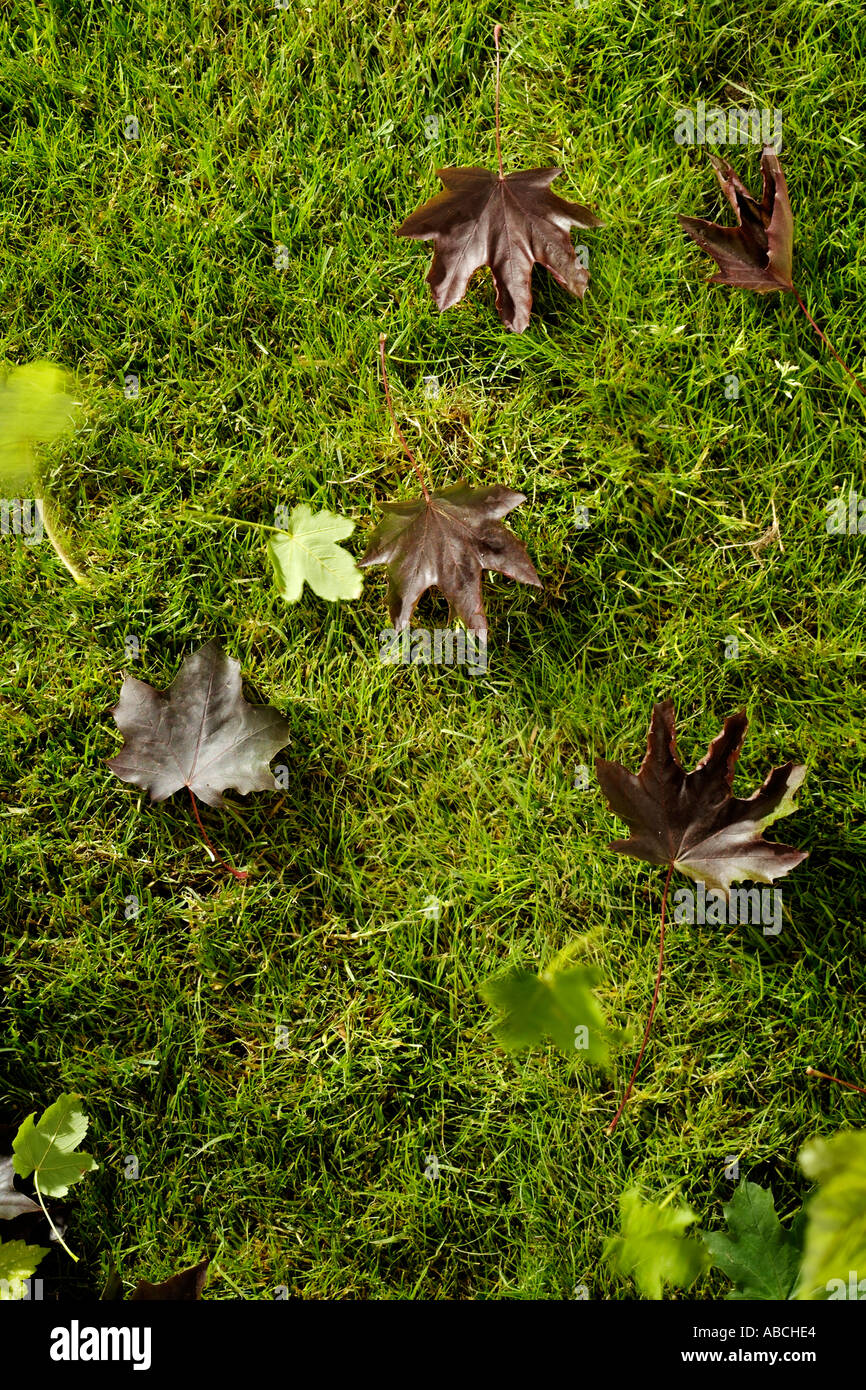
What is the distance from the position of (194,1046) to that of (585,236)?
2.02 m

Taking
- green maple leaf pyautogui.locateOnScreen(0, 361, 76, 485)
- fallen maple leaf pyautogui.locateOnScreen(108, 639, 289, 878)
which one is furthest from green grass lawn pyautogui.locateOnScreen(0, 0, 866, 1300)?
green maple leaf pyautogui.locateOnScreen(0, 361, 76, 485)

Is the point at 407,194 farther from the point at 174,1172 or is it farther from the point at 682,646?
the point at 174,1172

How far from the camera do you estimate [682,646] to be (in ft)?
7.34

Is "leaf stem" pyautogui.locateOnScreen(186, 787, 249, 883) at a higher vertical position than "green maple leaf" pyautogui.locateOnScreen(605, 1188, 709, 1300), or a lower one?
higher

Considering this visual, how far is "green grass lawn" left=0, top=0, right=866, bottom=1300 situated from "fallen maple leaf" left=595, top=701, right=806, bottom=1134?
202 millimetres

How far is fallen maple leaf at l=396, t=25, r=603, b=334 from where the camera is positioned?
7.14ft

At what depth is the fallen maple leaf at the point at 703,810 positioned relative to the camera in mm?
1960

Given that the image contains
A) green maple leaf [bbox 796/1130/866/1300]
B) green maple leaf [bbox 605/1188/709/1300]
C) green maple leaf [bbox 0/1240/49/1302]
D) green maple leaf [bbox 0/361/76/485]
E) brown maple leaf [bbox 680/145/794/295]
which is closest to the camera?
green maple leaf [bbox 0/361/76/485]

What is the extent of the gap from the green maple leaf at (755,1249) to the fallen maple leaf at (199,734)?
1.24 metres

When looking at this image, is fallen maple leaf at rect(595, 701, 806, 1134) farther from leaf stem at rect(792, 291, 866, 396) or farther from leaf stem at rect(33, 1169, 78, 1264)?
leaf stem at rect(33, 1169, 78, 1264)

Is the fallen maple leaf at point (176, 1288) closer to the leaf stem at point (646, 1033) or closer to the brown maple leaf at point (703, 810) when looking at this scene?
the leaf stem at point (646, 1033)

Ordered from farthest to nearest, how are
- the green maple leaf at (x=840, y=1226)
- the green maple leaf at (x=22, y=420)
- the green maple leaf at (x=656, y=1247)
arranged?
the green maple leaf at (x=656, y=1247)
the green maple leaf at (x=840, y=1226)
the green maple leaf at (x=22, y=420)

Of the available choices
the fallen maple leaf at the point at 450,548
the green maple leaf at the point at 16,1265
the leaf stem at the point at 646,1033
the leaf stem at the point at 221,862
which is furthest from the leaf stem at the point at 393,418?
the green maple leaf at the point at 16,1265
